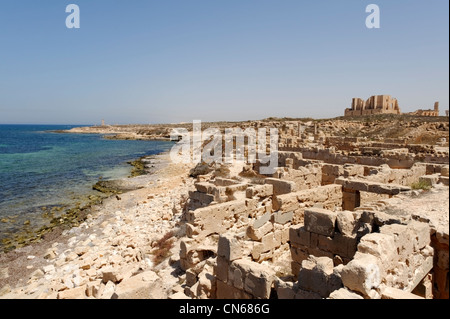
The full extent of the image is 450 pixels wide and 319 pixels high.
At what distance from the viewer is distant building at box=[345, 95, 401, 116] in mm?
47812

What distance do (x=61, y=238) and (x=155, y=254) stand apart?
611 centimetres

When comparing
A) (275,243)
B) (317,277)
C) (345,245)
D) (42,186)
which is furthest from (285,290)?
(42,186)

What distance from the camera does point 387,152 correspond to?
1409 centimetres

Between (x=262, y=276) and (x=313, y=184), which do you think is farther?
(x=313, y=184)

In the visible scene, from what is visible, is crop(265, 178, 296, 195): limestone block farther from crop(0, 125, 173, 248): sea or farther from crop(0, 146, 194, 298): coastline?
crop(0, 125, 173, 248): sea

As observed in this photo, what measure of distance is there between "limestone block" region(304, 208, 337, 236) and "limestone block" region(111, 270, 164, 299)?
3.07 meters

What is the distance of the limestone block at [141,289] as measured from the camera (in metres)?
5.27

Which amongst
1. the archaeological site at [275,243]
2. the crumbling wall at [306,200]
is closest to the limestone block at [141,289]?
the archaeological site at [275,243]

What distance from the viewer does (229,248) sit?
5.13m

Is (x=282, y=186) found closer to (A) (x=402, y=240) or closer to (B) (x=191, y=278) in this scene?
(B) (x=191, y=278)

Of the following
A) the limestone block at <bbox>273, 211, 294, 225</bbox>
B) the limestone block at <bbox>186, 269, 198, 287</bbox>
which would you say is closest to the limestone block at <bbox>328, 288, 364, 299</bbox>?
the limestone block at <bbox>186, 269, 198, 287</bbox>
